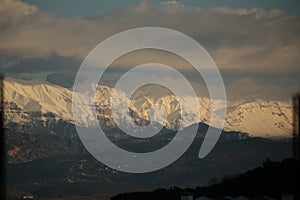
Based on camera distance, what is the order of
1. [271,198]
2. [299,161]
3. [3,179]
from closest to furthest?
[3,179] → [299,161] → [271,198]

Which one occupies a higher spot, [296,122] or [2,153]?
[296,122]

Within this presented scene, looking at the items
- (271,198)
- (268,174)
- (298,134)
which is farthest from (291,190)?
(268,174)

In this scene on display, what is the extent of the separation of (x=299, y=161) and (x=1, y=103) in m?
44.3

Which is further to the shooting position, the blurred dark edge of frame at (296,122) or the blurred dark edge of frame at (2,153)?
the blurred dark edge of frame at (296,122)

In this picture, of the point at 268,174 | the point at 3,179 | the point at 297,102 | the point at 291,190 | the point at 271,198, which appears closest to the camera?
the point at 3,179

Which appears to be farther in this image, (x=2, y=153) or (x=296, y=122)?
(x=296, y=122)

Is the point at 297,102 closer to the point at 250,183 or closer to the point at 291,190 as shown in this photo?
the point at 291,190

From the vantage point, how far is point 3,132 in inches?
3666

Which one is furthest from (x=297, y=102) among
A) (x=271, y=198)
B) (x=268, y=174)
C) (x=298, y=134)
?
(x=268, y=174)

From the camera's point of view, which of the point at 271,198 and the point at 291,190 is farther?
the point at 271,198

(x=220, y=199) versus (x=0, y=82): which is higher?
(x=0, y=82)

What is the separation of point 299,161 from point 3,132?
44.2m

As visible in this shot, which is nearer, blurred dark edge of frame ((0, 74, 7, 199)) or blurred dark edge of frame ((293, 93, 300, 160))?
blurred dark edge of frame ((0, 74, 7, 199))

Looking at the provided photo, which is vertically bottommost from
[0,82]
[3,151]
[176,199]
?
[176,199]
